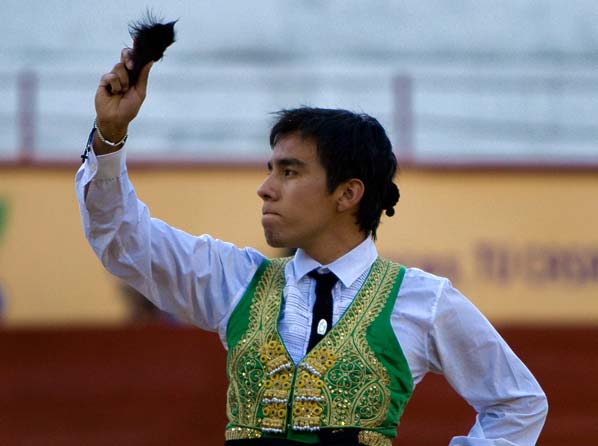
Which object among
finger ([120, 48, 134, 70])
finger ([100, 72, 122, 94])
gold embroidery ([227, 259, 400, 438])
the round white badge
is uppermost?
finger ([120, 48, 134, 70])

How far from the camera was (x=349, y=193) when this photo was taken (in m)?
2.88

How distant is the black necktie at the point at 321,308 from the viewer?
278 cm

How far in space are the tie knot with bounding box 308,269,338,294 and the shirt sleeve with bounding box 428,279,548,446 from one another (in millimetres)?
226

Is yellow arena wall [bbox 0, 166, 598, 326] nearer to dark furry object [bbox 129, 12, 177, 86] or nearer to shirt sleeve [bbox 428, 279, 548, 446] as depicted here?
shirt sleeve [bbox 428, 279, 548, 446]

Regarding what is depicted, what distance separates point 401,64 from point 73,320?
3.01m

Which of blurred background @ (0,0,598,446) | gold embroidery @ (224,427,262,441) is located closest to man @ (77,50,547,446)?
gold embroidery @ (224,427,262,441)

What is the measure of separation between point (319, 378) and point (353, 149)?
19.5 inches

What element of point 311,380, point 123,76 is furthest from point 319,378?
point 123,76

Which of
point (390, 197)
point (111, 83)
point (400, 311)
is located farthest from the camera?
point (390, 197)

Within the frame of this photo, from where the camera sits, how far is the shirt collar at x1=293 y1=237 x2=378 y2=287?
287 cm

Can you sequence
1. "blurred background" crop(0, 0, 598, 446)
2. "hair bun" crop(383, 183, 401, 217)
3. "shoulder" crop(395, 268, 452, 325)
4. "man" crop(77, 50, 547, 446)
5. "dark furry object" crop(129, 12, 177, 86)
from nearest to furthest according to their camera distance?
"dark furry object" crop(129, 12, 177, 86) → "man" crop(77, 50, 547, 446) → "shoulder" crop(395, 268, 452, 325) → "hair bun" crop(383, 183, 401, 217) → "blurred background" crop(0, 0, 598, 446)

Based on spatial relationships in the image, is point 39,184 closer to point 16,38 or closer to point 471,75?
point 16,38

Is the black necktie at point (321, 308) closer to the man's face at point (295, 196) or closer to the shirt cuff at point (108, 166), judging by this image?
the man's face at point (295, 196)

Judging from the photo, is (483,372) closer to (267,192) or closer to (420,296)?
(420,296)
